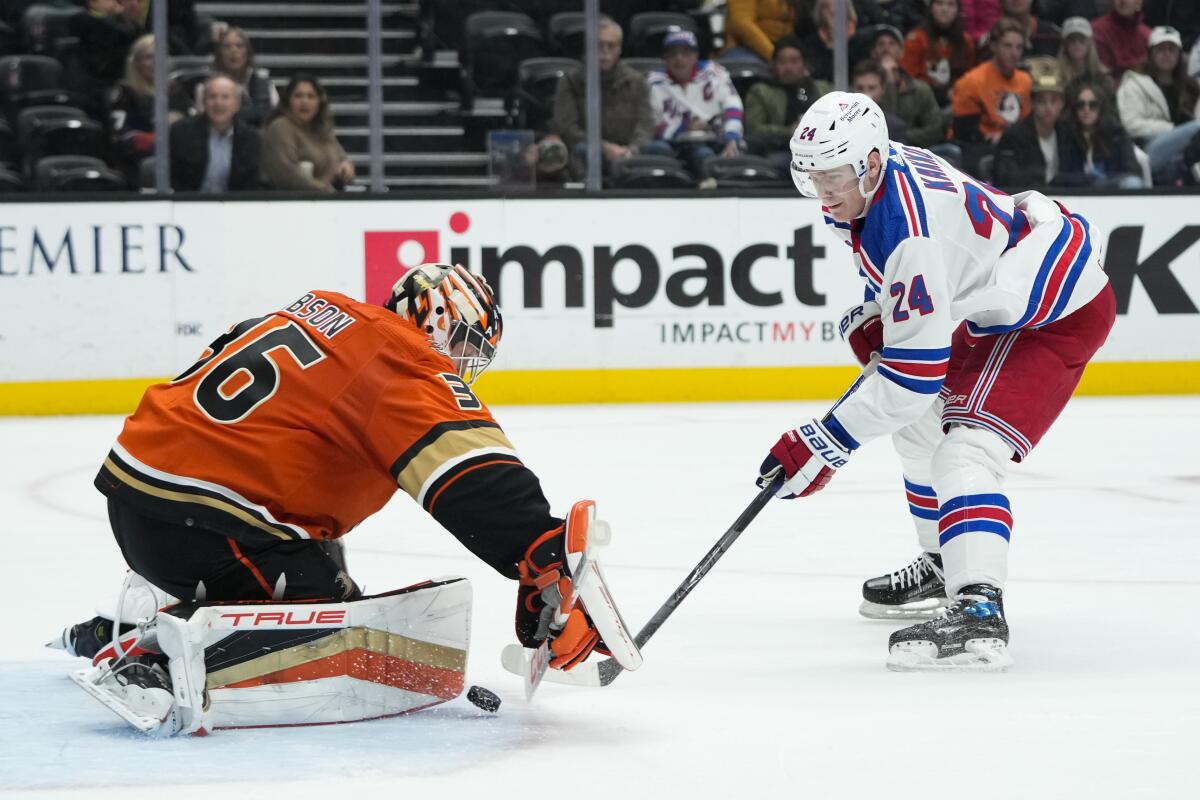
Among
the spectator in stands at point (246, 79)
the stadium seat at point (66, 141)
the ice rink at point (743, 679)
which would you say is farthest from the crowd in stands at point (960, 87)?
the ice rink at point (743, 679)

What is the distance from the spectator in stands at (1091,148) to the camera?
8.01 meters

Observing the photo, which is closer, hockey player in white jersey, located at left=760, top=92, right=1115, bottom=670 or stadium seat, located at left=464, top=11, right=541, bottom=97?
hockey player in white jersey, located at left=760, top=92, right=1115, bottom=670

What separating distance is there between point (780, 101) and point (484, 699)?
5.80 meters

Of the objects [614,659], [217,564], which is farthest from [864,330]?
[217,564]

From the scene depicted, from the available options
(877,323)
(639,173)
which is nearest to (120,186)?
(639,173)

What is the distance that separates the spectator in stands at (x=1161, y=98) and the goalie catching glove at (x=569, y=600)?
645 cm

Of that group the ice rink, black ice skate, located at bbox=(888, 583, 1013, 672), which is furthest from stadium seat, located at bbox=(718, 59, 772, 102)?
black ice skate, located at bbox=(888, 583, 1013, 672)

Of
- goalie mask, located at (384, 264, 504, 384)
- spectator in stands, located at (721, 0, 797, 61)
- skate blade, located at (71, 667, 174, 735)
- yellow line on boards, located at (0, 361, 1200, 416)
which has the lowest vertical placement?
yellow line on boards, located at (0, 361, 1200, 416)

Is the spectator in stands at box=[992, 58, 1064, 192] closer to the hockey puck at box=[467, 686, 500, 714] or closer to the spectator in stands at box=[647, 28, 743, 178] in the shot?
the spectator in stands at box=[647, 28, 743, 178]

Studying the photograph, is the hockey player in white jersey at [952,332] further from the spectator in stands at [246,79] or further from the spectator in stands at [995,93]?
the spectator in stands at [995,93]

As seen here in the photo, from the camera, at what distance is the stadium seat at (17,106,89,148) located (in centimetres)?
747

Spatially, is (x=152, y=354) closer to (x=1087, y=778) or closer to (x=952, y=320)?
(x=952, y=320)

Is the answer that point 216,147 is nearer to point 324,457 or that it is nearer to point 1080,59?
point 1080,59

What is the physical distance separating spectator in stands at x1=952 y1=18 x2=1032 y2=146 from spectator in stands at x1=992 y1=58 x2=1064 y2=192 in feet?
0.17
